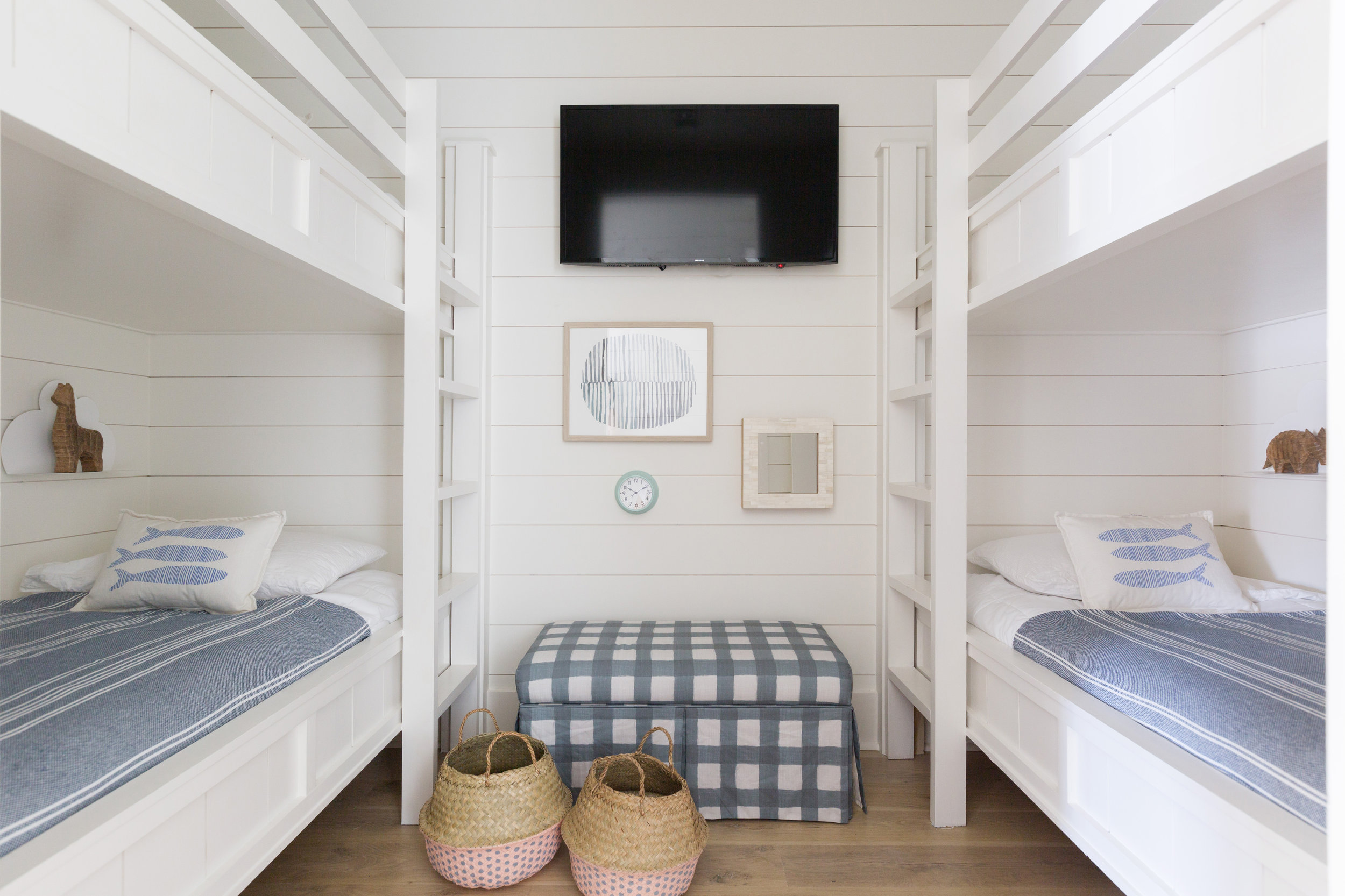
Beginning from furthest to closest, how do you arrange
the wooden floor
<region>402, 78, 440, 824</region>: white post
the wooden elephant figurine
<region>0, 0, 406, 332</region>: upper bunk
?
the wooden elephant figurine → <region>402, 78, 440, 824</region>: white post → the wooden floor → <region>0, 0, 406, 332</region>: upper bunk

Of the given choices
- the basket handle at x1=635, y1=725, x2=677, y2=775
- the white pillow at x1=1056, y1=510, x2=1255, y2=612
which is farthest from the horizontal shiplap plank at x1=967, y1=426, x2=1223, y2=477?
the basket handle at x1=635, y1=725, x2=677, y2=775

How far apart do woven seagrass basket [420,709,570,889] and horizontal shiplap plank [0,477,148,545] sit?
154cm

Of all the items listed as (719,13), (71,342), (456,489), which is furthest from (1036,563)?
(71,342)

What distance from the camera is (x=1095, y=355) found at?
262 cm

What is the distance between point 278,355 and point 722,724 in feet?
6.67

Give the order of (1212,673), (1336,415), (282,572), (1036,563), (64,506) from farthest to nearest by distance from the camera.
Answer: (64,506), (1036,563), (282,572), (1212,673), (1336,415)

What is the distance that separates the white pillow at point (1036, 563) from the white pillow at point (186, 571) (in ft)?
7.24

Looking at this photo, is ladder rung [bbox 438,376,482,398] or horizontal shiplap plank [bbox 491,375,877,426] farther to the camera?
horizontal shiplap plank [bbox 491,375,877,426]

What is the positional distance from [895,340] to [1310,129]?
5.41 ft

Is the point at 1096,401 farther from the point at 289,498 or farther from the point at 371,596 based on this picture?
the point at 289,498

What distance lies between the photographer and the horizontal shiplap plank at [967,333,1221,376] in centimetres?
261

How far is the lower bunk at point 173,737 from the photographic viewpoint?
98cm

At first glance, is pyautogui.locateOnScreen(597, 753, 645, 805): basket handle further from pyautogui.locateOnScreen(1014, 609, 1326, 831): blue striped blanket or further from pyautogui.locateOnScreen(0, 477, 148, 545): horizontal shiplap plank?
pyautogui.locateOnScreen(0, 477, 148, 545): horizontal shiplap plank

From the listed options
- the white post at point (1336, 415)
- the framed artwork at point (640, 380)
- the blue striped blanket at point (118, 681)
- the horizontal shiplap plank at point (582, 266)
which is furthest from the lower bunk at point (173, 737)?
the white post at point (1336, 415)
